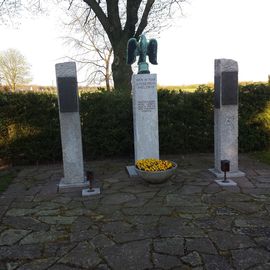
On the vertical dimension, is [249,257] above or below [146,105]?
below

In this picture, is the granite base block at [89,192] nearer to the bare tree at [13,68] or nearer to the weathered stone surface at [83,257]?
the weathered stone surface at [83,257]

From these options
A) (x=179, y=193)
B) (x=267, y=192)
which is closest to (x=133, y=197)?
(x=179, y=193)

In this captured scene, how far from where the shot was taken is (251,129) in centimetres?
899

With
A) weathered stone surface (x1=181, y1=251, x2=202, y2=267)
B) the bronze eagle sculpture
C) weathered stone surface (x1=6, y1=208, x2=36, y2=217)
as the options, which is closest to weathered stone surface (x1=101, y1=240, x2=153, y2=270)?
weathered stone surface (x1=181, y1=251, x2=202, y2=267)

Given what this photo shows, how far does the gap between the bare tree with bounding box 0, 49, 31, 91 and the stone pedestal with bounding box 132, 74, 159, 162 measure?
21.6 metres

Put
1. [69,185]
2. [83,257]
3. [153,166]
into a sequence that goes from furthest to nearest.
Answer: [69,185] < [153,166] < [83,257]

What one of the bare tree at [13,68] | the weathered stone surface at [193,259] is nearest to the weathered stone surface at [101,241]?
the weathered stone surface at [193,259]

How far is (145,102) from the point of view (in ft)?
22.6

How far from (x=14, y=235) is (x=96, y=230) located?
1.05m

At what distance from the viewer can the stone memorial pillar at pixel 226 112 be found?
6449mm

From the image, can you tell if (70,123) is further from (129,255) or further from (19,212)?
(129,255)

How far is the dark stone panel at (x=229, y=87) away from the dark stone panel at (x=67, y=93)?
291 centimetres

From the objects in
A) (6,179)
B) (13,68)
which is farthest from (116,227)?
(13,68)

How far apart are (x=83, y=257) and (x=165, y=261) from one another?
89cm
